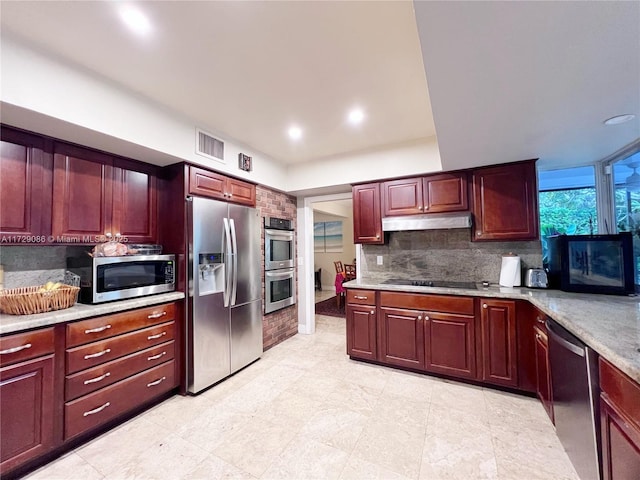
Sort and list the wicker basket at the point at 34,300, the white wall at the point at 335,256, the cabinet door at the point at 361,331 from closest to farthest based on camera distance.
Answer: the wicker basket at the point at 34,300
the cabinet door at the point at 361,331
the white wall at the point at 335,256

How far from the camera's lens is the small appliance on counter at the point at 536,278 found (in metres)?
2.49

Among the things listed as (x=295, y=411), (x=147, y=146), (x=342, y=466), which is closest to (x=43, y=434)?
(x=295, y=411)

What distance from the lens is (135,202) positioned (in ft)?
8.03

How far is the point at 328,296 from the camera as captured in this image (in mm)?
7281

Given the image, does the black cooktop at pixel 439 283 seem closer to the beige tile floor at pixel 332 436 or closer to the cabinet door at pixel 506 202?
the cabinet door at pixel 506 202

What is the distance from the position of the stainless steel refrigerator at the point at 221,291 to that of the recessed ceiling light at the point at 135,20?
4.21 ft

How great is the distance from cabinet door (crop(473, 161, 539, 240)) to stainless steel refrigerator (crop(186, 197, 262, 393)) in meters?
2.51

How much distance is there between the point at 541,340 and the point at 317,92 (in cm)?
263

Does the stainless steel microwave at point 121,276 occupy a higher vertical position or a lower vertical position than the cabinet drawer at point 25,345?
higher

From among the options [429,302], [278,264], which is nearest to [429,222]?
[429,302]

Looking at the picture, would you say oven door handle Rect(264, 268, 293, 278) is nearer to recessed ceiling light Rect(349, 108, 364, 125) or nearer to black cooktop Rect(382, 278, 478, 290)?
black cooktop Rect(382, 278, 478, 290)

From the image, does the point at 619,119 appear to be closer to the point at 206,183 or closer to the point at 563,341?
the point at 563,341

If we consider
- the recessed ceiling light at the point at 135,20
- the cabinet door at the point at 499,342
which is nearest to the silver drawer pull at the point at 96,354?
the recessed ceiling light at the point at 135,20

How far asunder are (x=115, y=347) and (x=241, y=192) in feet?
6.24
